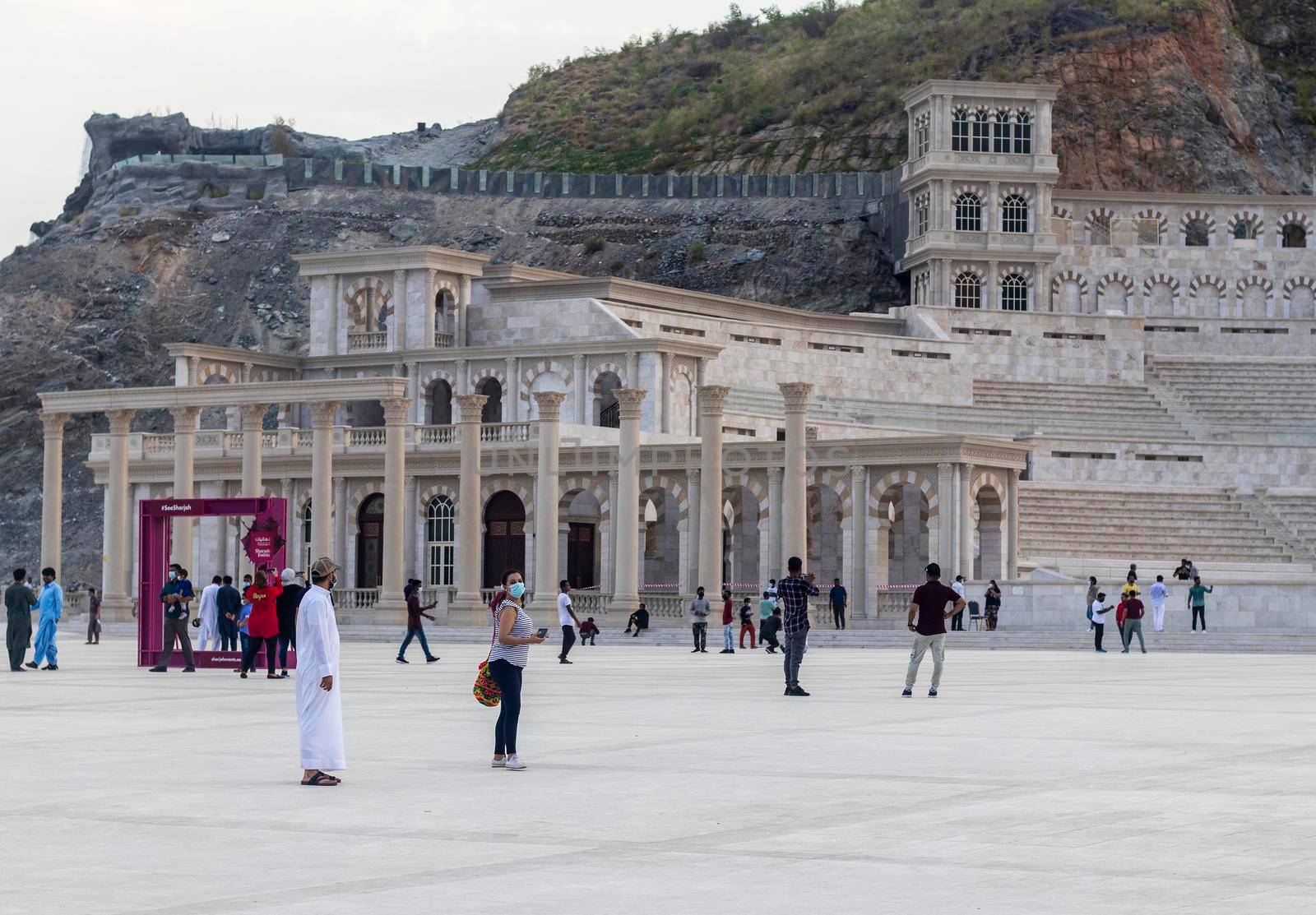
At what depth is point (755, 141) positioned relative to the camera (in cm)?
11275

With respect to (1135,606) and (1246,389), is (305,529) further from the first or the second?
(1246,389)

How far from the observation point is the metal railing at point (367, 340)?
237 feet

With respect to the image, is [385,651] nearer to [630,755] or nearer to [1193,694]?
[1193,694]

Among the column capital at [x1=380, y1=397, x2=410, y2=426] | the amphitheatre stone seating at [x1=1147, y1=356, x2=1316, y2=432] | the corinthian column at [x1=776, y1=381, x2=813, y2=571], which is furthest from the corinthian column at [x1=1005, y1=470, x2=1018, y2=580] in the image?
the amphitheatre stone seating at [x1=1147, y1=356, x2=1316, y2=432]

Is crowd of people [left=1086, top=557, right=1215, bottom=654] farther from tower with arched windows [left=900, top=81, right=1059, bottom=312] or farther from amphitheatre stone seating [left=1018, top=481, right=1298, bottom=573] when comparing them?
tower with arched windows [left=900, top=81, right=1059, bottom=312]

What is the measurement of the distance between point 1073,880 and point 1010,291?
74226 millimetres

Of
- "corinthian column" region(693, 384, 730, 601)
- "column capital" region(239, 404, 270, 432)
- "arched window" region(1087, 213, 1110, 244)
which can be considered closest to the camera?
"corinthian column" region(693, 384, 730, 601)

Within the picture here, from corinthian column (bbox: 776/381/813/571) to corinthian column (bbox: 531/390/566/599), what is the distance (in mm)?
6017

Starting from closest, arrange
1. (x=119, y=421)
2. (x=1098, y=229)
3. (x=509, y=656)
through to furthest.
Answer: (x=509, y=656) < (x=119, y=421) < (x=1098, y=229)

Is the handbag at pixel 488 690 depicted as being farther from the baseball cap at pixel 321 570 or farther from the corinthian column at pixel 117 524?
the corinthian column at pixel 117 524

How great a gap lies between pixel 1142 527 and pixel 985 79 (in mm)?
48056

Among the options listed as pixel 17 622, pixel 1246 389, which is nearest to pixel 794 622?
pixel 17 622

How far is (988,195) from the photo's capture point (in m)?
83.6

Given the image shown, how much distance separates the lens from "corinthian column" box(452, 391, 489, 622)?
5356cm
